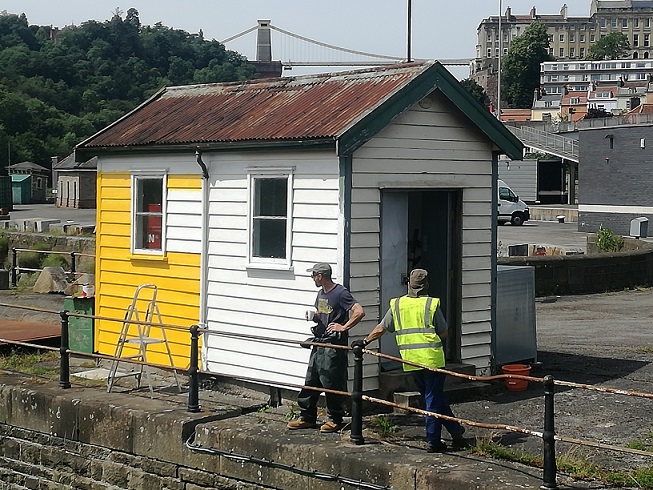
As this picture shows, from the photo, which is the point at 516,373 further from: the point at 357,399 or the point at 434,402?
the point at 357,399

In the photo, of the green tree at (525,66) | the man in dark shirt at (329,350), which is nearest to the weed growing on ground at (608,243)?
the man in dark shirt at (329,350)

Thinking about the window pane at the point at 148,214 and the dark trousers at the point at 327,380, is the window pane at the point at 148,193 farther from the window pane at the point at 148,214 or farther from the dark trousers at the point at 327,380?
the dark trousers at the point at 327,380

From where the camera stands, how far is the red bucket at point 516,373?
11.1m

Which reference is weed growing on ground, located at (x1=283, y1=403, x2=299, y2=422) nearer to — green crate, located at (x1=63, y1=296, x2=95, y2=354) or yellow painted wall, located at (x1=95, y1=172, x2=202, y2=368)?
yellow painted wall, located at (x1=95, y1=172, x2=202, y2=368)

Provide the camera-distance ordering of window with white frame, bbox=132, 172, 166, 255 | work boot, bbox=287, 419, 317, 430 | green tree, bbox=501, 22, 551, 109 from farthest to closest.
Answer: green tree, bbox=501, 22, 551, 109 < window with white frame, bbox=132, 172, 166, 255 < work boot, bbox=287, 419, 317, 430

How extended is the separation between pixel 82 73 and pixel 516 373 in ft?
419

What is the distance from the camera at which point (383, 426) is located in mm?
9234

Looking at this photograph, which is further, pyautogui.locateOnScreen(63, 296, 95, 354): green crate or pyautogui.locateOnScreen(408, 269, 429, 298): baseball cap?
pyautogui.locateOnScreen(63, 296, 95, 354): green crate

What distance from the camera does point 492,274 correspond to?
11.5 m

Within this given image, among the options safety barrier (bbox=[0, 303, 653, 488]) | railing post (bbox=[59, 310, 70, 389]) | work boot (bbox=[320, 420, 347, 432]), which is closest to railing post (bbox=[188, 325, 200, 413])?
safety barrier (bbox=[0, 303, 653, 488])

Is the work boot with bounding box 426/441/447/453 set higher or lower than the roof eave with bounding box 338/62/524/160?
lower

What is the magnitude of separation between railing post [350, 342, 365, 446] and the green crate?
18.4 feet

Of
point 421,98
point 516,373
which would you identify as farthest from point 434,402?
point 421,98

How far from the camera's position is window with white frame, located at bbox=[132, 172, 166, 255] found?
39.7 ft
